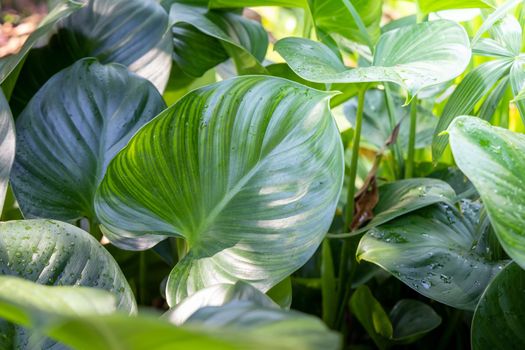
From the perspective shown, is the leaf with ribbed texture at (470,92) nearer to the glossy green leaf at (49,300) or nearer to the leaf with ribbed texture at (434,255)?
the leaf with ribbed texture at (434,255)

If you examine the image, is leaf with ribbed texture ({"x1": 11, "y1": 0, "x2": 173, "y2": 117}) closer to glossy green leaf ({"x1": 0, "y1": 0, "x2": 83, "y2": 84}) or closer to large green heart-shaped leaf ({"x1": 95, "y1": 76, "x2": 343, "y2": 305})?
glossy green leaf ({"x1": 0, "y1": 0, "x2": 83, "y2": 84})

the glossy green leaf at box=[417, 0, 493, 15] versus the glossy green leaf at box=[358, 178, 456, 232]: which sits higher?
the glossy green leaf at box=[417, 0, 493, 15]

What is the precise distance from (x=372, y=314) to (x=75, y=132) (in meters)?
0.36

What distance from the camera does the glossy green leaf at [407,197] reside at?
1.97 ft

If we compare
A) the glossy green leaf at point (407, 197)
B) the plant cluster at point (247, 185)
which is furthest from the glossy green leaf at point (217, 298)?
the glossy green leaf at point (407, 197)

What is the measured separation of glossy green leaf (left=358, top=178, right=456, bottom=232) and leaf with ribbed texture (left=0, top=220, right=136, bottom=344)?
0.80ft

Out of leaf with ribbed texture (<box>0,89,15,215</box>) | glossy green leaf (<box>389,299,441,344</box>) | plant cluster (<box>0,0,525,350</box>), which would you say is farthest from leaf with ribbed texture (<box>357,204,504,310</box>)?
leaf with ribbed texture (<box>0,89,15,215</box>)

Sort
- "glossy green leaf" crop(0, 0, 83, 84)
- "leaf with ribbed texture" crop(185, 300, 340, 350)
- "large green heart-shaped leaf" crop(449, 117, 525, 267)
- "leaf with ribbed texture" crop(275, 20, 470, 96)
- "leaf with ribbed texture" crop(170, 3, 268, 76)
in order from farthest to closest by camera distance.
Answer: "leaf with ribbed texture" crop(170, 3, 268, 76) → "glossy green leaf" crop(0, 0, 83, 84) → "leaf with ribbed texture" crop(275, 20, 470, 96) → "large green heart-shaped leaf" crop(449, 117, 525, 267) → "leaf with ribbed texture" crop(185, 300, 340, 350)

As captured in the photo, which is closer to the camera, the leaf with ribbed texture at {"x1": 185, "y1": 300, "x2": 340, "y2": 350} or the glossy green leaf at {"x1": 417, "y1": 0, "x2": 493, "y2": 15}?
the leaf with ribbed texture at {"x1": 185, "y1": 300, "x2": 340, "y2": 350}

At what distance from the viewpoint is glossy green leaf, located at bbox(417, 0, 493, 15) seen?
24.6 inches

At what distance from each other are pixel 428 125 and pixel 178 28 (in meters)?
0.37

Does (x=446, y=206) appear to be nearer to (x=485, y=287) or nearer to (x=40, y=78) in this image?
(x=485, y=287)

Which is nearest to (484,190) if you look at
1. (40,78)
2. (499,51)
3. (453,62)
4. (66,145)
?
(453,62)

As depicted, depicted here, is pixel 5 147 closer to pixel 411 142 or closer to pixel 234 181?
pixel 234 181
